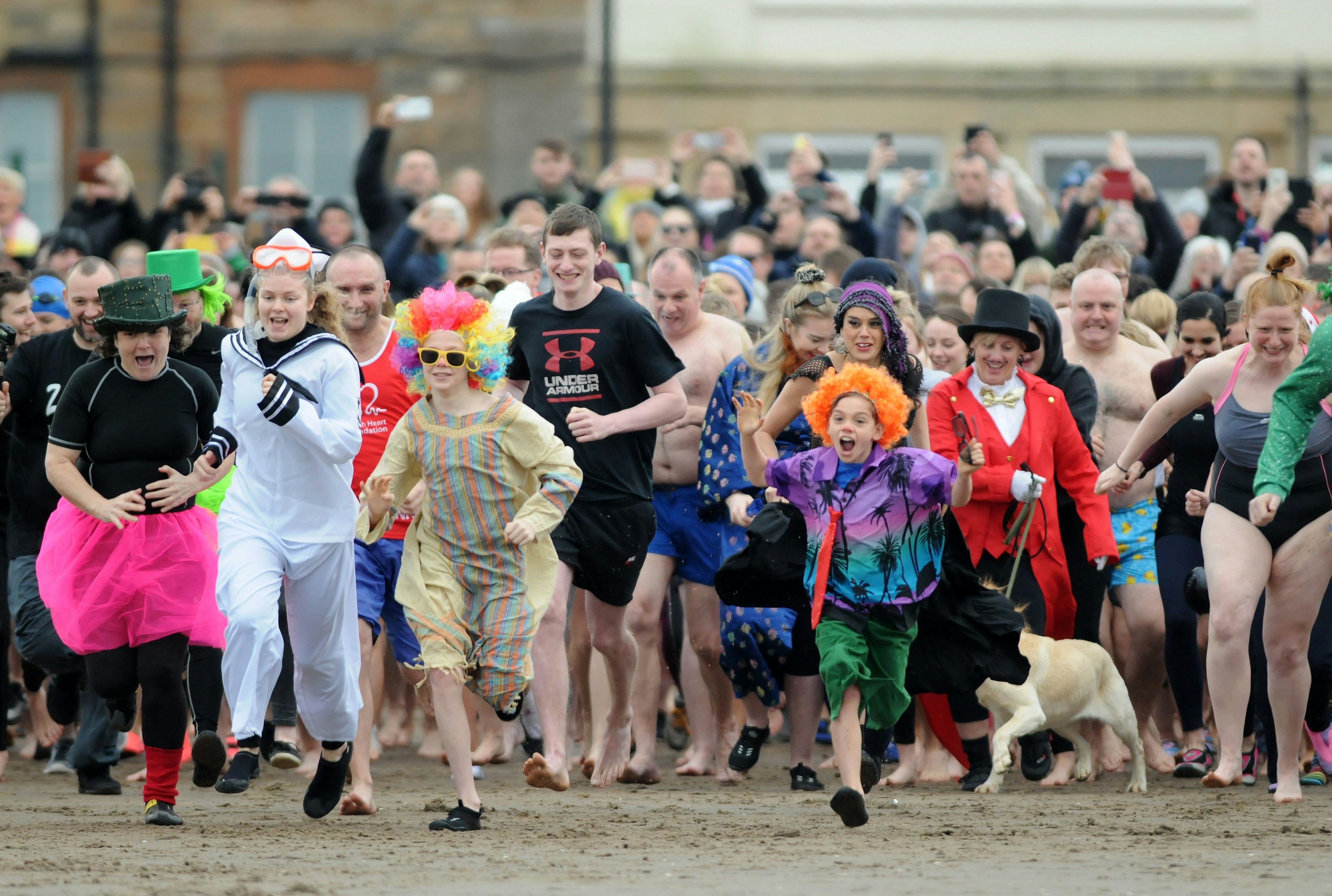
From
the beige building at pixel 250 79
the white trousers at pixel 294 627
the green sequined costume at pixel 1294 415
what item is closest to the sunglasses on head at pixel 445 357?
the white trousers at pixel 294 627

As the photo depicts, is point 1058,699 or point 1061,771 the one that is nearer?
point 1058,699

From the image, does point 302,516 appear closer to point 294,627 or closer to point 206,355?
point 294,627

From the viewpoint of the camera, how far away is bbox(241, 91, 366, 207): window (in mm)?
24844

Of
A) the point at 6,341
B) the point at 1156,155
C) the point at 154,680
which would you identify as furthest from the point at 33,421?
the point at 1156,155

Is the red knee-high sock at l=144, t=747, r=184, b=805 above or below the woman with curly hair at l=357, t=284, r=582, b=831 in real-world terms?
below

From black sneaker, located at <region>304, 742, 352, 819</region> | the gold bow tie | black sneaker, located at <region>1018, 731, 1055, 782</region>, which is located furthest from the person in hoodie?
black sneaker, located at <region>304, 742, 352, 819</region>

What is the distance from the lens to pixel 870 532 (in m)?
7.91

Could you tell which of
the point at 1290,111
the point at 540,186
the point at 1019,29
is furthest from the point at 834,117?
the point at 540,186

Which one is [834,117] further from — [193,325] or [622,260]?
[193,325]

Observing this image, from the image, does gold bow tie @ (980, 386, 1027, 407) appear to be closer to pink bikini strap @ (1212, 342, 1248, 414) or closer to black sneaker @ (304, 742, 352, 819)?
pink bikini strap @ (1212, 342, 1248, 414)

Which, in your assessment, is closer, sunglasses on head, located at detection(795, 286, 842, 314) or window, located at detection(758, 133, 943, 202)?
sunglasses on head, located at detection(795, 286, 842, 314)

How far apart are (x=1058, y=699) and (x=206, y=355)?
160 inches

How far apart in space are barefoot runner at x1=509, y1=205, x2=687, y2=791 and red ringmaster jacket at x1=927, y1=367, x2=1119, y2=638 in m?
1.30

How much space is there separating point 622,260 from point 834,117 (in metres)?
9.26
